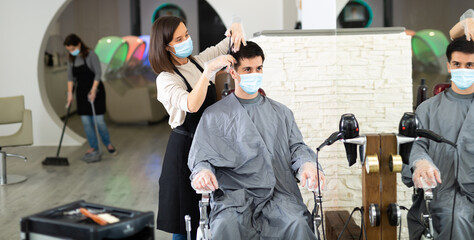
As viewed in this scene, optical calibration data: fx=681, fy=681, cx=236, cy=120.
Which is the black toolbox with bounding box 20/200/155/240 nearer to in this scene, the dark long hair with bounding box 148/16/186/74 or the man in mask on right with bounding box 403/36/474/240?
the dark long hair with bounding box 148/16/186/74

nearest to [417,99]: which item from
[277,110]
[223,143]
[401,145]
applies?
[401,145]

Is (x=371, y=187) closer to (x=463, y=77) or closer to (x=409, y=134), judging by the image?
(x=409, y=134)

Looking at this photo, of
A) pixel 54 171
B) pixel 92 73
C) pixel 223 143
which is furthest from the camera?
pixel 92 73

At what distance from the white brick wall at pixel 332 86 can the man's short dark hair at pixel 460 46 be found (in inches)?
19.9

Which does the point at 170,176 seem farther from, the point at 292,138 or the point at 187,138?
the point at 292,138

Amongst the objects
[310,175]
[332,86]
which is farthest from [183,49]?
[332,86]

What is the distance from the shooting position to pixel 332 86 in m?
4.29

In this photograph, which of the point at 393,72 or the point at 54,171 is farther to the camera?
the point at 54,171

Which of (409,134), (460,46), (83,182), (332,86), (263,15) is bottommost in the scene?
(83,182)

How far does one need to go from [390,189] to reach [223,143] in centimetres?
73

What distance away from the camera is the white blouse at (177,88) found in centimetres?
282

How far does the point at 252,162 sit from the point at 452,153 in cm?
81

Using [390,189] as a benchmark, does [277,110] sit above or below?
above

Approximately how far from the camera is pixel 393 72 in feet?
9.75
